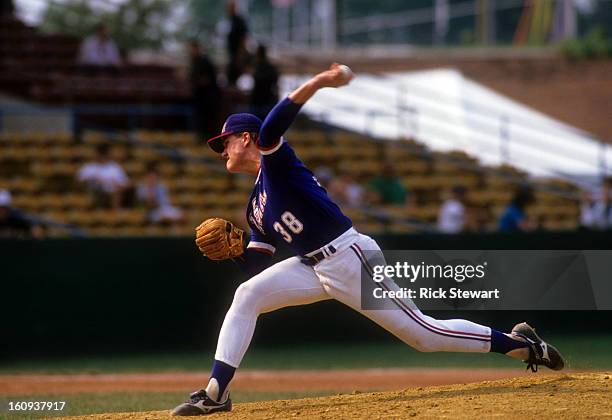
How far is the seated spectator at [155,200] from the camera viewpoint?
15.3 metres

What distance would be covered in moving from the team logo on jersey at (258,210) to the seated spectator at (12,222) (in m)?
7.62

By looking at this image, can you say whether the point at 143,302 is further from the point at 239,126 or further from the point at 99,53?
the point at 99,53

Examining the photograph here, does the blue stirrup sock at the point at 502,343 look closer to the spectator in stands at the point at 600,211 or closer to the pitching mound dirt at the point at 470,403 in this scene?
the pitching mound dirt at the point at 470,403

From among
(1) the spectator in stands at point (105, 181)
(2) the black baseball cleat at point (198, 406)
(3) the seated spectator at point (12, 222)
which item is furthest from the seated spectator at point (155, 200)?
(2) the black baseball cleat at point (198, 406)

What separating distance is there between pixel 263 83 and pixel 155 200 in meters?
3.35

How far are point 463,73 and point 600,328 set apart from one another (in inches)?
557

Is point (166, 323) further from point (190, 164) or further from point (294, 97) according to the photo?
point (294, 97)

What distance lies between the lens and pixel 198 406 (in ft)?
23.2

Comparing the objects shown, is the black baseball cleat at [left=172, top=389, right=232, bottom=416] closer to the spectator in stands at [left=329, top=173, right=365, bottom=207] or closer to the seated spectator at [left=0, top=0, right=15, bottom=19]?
the spectator in stands at [left=329, top=173, right=365, bottom=207]

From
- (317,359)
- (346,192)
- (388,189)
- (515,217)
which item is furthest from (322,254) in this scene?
(388,189)

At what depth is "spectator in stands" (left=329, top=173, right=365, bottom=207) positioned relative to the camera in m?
16.4

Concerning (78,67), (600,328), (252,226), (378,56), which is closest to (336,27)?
(378,56)

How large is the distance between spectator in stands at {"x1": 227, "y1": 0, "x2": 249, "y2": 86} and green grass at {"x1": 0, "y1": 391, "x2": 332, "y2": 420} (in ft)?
28.4

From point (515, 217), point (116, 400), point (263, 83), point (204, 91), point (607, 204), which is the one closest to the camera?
point (116, 400)
